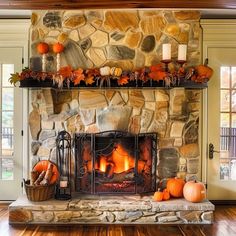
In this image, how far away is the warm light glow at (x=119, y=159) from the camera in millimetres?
4195

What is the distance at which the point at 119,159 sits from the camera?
4211 millimetres

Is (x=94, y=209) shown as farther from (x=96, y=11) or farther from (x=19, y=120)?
(x=96, y=11)

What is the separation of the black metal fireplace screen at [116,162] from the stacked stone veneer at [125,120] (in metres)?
0.10

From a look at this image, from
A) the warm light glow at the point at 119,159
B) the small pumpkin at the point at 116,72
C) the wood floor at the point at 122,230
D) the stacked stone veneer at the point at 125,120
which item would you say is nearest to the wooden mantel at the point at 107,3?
the small pumpkin at the point at 116,72

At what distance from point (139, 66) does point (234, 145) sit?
70.1 inches

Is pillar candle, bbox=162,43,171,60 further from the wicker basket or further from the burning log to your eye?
the wicker basket

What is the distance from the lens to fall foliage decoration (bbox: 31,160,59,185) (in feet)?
12.6

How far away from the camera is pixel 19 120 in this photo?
4.54 meters

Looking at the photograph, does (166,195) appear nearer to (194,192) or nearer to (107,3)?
(194,192)

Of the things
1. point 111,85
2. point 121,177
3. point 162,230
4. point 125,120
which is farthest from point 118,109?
point 162,230

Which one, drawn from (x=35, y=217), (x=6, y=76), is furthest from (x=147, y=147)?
(x=6, y=76)

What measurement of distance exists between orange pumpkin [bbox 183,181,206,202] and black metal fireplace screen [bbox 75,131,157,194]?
1.58 ft

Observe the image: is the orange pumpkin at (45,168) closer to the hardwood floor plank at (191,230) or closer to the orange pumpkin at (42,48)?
the orange pumpkin at (42,48)

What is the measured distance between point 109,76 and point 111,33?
2.04 feet
